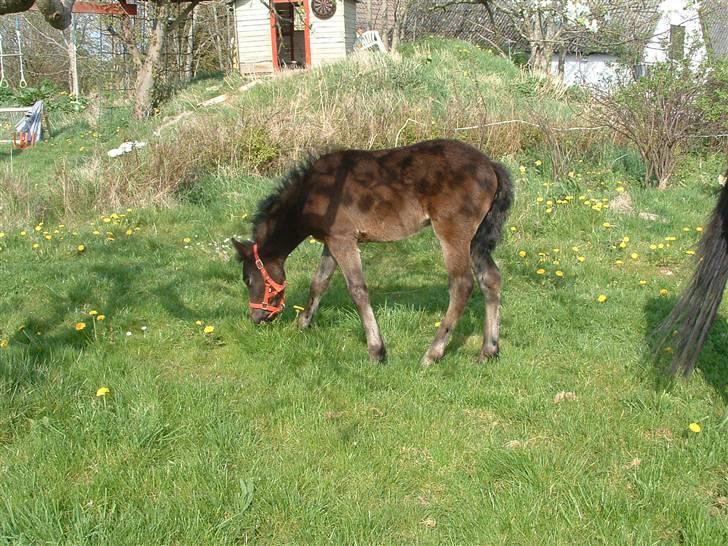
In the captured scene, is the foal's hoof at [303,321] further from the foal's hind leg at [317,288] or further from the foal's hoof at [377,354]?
the foal's hoof at [377,354]

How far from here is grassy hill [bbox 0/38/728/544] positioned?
10.7ft

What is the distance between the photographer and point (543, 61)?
2311cm

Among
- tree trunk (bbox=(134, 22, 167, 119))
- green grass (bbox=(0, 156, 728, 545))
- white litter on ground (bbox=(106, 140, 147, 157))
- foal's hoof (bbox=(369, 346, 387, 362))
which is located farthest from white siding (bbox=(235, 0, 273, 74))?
foal's hoof (bbox=(369, 346, 387, 362))

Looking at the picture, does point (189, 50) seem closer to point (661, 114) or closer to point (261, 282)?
point (661, 114)

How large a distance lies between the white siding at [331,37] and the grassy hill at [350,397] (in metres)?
14.8

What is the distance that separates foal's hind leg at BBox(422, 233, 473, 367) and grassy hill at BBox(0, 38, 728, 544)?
0.49 feet

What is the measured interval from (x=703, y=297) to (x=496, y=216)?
1744 millimetres

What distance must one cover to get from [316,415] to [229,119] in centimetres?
839

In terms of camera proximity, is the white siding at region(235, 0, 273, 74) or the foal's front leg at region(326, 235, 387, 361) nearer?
the foal's front leg at region(326, 235, 387, 361)

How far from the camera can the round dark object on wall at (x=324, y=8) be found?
71.9ft

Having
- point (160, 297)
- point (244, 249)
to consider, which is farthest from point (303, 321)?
point (160, 297)

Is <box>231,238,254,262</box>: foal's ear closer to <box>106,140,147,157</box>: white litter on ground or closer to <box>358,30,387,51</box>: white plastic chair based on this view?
<box>106,140,147,157</box>: white litter on ground

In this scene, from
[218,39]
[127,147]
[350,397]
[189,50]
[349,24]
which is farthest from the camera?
[218,39]

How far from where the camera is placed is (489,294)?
5289 millimetres
